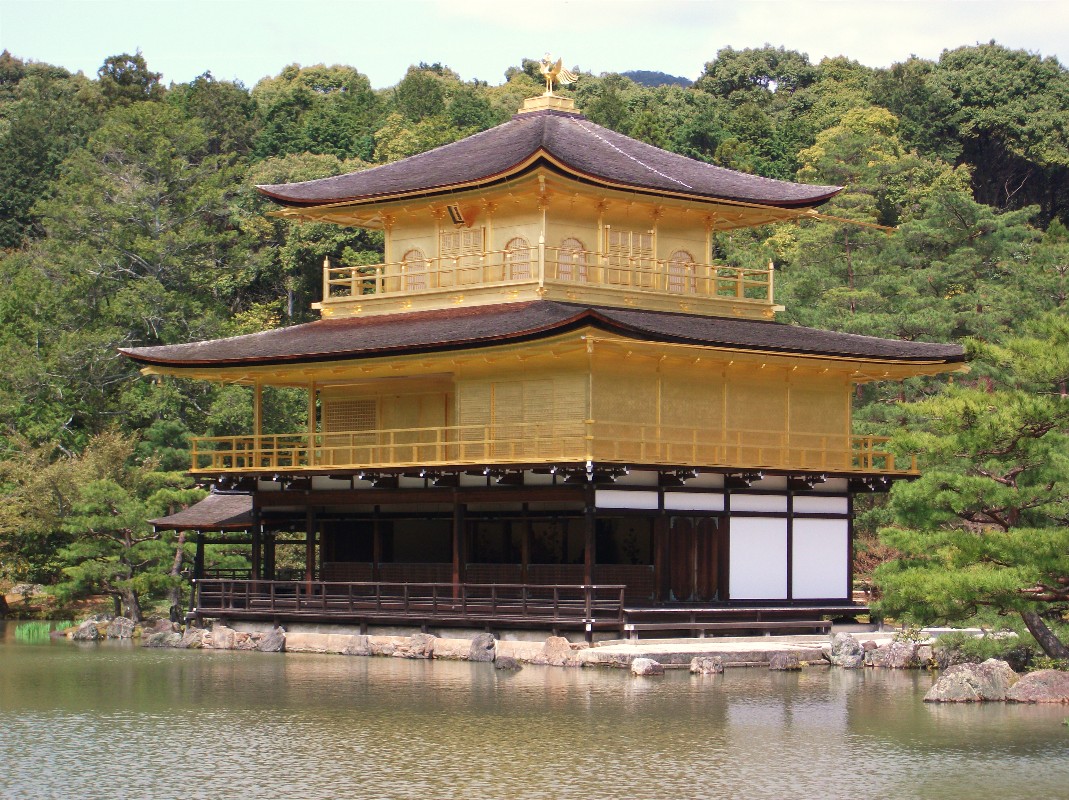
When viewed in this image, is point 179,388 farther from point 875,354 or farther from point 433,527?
point 875,354

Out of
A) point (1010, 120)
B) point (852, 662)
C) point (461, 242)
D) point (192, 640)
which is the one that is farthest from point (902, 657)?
point (1010, 120)

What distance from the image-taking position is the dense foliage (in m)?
51.1

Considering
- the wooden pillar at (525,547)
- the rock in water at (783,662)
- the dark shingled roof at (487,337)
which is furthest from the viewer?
the wooden pillar at (525,547)

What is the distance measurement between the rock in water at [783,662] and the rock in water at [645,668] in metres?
2.71

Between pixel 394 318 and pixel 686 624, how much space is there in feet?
37.4

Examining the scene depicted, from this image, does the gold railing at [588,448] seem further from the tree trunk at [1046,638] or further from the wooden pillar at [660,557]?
the tree trunk at [1046,638]

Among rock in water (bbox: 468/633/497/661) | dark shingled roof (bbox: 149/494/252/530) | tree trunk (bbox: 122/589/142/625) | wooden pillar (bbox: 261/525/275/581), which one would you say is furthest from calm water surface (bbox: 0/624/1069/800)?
tree trunk (bbox: 122/589/142/625)

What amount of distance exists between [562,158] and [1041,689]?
54.7 ft

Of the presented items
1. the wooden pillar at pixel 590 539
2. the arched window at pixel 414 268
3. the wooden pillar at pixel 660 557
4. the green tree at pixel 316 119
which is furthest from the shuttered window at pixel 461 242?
the green tree at pixel 316 119

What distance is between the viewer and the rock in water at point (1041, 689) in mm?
28594

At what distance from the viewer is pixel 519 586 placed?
3653 centimetres

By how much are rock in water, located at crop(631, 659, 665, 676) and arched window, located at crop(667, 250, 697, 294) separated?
13.4 m

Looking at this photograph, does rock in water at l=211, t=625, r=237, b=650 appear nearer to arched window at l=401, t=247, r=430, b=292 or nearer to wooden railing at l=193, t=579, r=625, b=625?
wooden railing at l=193, t=579, r=625, b=625

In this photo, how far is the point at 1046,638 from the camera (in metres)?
29.7
